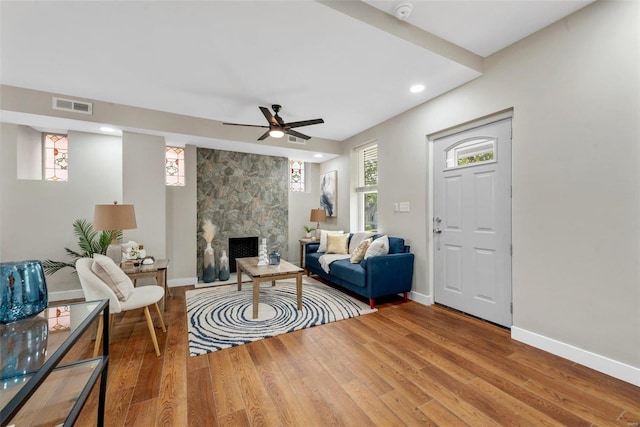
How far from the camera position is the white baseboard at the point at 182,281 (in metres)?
4.36

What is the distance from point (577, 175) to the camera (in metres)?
2.12

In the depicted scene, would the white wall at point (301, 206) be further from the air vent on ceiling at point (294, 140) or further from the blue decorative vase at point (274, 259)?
the blue decorative vase at point (274, 259)

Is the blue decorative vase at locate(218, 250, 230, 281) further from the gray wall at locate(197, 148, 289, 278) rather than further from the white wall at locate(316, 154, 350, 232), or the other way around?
the white wall at locate(316, 154, 350, 232)

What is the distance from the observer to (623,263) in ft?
6.21

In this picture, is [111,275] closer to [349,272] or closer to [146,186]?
[146,186]

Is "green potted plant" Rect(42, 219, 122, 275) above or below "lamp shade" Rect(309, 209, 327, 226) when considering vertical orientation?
below

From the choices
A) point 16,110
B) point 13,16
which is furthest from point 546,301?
point 16,110

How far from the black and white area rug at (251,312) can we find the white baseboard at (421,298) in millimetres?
732

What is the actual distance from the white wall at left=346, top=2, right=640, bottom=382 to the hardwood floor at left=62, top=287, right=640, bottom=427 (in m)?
0.40

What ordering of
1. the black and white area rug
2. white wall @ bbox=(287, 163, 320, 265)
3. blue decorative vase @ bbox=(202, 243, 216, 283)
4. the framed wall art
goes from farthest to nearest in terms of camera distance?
white wall @ bbox=(287, 163, 320, 265) → the framed wall art → blue decorative vase @ bbox=(202, 243, 216, 283) → the black and white area rug

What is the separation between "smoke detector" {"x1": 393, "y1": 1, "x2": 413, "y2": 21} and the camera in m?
2.00

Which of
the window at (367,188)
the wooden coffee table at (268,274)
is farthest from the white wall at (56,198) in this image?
the window at (367,188)

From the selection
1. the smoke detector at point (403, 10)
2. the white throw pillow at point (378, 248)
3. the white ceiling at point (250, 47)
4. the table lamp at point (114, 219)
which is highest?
the smoke detector at point (403, 10)

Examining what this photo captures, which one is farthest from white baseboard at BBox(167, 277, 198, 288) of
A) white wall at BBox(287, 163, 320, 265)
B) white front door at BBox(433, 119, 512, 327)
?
white front door at BBox(433, 119, 512, 327)
